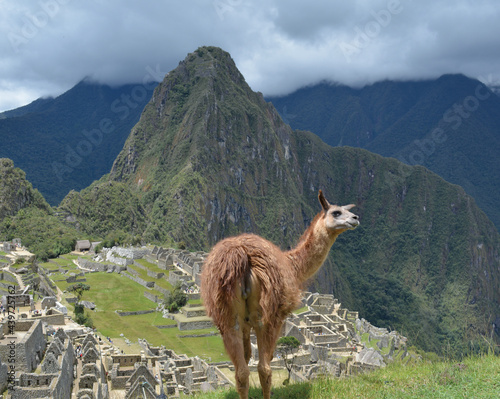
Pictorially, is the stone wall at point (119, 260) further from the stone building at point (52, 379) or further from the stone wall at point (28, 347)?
the stone building at point (52, 379)

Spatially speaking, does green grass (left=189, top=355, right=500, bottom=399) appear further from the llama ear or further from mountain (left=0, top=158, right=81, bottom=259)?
mountain (left=0, top=158, right=81, bottom=259)

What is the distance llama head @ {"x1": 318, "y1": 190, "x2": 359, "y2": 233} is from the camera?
4.62m

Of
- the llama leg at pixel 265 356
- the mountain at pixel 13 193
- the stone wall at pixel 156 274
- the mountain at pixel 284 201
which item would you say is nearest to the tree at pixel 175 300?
the stone wall at pixel 156 274

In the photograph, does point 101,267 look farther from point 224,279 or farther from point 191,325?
point 224,279

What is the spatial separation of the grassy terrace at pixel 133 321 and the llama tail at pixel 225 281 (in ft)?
62.6

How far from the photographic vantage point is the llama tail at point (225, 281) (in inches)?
165

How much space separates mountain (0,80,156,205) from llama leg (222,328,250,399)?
9861cm

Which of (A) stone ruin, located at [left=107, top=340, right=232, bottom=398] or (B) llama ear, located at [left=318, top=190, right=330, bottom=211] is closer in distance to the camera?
(B) llama ear, located at [left=318, top=190, right=330, bottom=211]

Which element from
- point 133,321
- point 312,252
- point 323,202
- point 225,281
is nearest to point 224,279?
point 225,281

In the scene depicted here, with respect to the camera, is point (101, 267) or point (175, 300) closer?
point (175, 300)

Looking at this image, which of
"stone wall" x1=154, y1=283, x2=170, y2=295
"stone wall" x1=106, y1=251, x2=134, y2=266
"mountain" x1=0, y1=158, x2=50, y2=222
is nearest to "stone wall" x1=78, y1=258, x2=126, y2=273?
"stone wall" x1=106, y1=251, x2=134, y2=266

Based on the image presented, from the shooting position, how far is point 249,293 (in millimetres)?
4301

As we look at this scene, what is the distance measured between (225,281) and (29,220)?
57314 millimetres

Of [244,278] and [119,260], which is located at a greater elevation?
[244,278]
